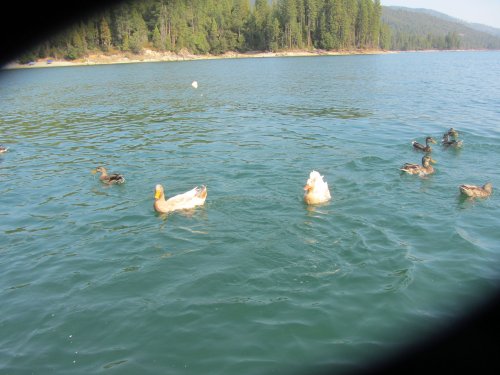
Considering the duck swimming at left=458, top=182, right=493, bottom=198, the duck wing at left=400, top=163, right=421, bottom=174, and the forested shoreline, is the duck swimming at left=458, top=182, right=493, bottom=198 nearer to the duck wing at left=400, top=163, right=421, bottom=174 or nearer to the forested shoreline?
the duck wing at left=400, top=163, right=421, bottom=174

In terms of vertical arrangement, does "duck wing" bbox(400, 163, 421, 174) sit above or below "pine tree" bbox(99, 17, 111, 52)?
below

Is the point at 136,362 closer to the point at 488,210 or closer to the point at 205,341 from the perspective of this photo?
the point at 205,341

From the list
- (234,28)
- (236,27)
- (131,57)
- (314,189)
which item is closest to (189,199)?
(314,189)

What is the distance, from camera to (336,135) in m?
19.5

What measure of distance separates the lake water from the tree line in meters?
94.0

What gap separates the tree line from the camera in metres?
105

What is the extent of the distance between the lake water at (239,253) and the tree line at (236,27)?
93953 mm

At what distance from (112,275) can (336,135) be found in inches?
540

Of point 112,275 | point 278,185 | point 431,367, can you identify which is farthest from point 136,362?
point 278,185

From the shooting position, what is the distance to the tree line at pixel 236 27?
105 m

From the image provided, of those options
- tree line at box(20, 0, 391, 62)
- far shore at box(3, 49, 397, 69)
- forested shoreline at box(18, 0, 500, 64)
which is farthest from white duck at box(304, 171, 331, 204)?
tree line at box(20, 0, 391, 62)

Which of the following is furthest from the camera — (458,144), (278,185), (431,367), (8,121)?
(8,121)

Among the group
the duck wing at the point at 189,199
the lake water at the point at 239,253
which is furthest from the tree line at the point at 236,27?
the duck wing at the point at 189,199

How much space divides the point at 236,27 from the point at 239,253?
14374 cm
